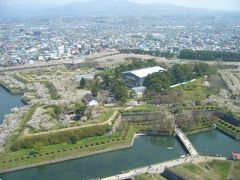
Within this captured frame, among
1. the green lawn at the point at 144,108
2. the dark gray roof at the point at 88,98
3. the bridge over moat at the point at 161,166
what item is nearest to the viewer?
the bridge over moat at the point at 161,166

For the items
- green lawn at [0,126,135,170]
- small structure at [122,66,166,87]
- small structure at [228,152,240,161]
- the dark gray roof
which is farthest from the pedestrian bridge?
small structure at [122,66,166,87]

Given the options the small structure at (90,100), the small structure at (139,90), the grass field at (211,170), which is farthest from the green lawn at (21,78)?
the grass field at (211,170)

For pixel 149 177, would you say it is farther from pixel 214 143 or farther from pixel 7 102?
pixel 7 102

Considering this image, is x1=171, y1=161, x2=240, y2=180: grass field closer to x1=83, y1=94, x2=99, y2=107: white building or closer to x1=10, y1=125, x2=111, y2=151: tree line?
x1=10, y1=125, x2=111, y2=151: tree line

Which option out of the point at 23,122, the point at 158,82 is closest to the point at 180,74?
the point at 158,82

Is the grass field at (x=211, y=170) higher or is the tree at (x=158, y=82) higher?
the grass field at (x=211, y=170)

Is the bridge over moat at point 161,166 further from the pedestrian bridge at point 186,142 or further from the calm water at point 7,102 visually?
the calm water at point 7,102
